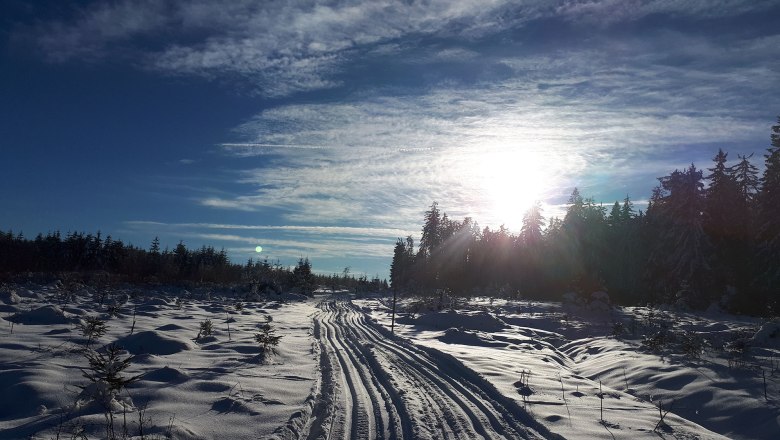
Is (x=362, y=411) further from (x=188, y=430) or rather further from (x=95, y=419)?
(x=95, y=419)

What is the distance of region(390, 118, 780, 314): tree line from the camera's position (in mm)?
29047

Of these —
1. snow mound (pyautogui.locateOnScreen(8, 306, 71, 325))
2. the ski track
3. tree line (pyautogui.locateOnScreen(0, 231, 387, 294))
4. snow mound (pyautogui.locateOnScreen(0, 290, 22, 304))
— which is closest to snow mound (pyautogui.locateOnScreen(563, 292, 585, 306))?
the ski track

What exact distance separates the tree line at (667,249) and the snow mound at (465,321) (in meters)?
3.06

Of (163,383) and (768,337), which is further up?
(768,337)

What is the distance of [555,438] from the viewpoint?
6.83 m

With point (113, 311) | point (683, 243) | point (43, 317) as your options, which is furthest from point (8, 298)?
point (683, 243)

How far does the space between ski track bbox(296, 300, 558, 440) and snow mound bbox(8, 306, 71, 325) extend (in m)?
10.1

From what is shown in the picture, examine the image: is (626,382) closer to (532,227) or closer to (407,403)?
(407,403)

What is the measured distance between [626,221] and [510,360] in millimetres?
41296

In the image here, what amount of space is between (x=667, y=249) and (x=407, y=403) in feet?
110

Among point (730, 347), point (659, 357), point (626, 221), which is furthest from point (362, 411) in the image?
point (626, 221)

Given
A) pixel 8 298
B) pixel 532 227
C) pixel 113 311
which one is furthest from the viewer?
pixel 532 227

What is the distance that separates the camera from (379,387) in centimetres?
945

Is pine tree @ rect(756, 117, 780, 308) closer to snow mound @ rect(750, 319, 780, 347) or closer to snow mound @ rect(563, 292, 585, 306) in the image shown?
snow mound @ rect(563, 292, 585, 306)
